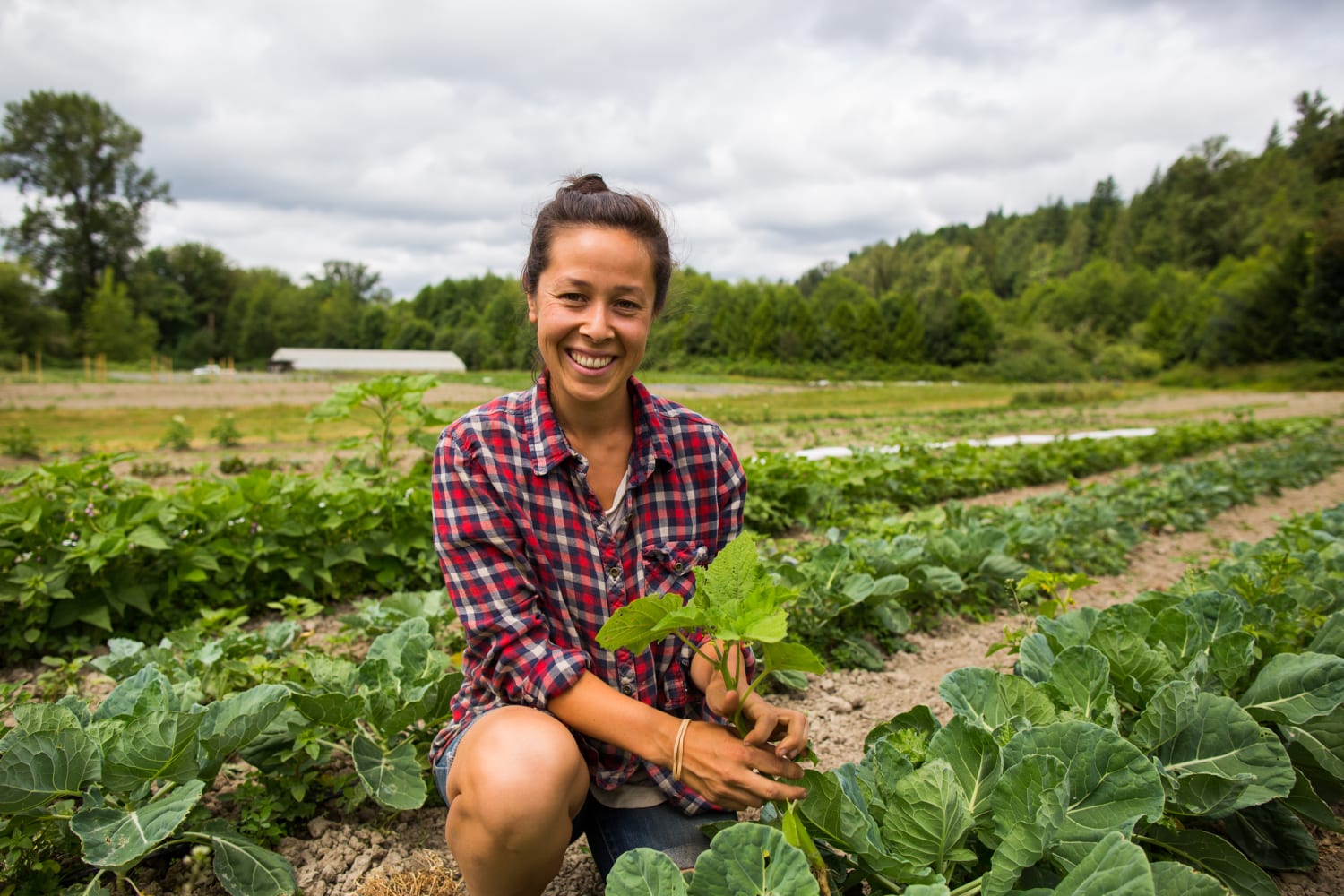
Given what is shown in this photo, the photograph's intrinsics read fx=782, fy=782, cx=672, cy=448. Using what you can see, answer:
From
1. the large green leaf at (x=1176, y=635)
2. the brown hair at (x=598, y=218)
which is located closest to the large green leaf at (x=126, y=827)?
the brown hair at (x=598, y=218)

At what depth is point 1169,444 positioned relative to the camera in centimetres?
960

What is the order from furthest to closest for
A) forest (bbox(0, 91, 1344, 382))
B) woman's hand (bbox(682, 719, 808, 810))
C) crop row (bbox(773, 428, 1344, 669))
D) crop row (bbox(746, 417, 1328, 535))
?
forest (bbox(0, 91, 1344, 382)) → crop row (bbox(746, 417, 1328, 535)) → crop row (bbox(773, 428, 1344, 669)) → woman's hand (bbox(682, 719, 808, 810))

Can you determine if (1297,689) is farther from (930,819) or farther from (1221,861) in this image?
(930,819)

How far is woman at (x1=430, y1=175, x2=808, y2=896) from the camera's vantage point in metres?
1.27

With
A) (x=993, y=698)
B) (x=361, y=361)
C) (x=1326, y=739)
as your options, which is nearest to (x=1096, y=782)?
(x=993, y=698)

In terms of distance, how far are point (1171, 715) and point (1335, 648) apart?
737 mm

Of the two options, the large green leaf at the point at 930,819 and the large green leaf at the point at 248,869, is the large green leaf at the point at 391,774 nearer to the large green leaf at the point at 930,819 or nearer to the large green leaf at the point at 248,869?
the large green leaf at the point at 248,869

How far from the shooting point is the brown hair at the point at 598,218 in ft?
4.76

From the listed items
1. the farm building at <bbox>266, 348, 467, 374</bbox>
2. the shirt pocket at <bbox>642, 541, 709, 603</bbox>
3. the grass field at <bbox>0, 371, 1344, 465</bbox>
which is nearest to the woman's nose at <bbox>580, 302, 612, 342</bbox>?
the shirt pocket at <bbox>642, 541, 709, 603</bbox>

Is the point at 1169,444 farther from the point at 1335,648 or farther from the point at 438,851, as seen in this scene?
the point at 438,851

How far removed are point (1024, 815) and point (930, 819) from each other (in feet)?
0.42

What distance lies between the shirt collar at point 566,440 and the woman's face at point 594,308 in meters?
0.07

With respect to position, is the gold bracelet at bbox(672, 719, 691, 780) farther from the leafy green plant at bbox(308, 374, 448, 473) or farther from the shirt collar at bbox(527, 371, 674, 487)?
the leafy green plant at bbox(308, 374, 448, 473)

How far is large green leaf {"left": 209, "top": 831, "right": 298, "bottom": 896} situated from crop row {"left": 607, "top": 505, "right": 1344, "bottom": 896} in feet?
2.81
